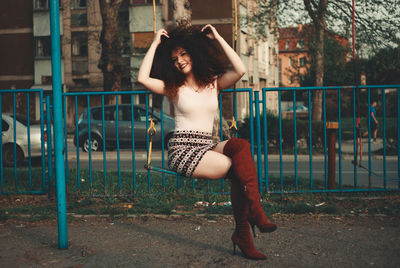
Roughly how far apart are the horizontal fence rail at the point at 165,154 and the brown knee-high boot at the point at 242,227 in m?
0.64

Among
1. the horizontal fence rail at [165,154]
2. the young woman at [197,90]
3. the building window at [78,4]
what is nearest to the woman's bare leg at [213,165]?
the young woman at [197,90]

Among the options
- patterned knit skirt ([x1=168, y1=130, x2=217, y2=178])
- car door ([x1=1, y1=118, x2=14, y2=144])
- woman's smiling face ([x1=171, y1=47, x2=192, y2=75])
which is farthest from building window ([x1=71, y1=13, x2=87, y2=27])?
patterned knit skirt ([x1=168, y1=130, x2=217, y2=178])

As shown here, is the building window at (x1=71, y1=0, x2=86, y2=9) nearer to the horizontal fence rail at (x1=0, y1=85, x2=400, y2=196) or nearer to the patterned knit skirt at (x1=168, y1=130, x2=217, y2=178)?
the horizontal fence rail at (x1=0, y1=85, x2=400, y2=196)

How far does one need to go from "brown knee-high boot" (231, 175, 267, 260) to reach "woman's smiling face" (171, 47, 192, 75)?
0.93 meters

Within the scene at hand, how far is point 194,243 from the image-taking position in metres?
4.55

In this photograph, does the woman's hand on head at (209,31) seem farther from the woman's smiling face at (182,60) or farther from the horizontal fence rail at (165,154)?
the horizontal fence rail at (165,154)

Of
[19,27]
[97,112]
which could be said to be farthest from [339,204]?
[19,27]

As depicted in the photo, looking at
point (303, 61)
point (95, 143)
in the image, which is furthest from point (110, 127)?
point (303, 61)

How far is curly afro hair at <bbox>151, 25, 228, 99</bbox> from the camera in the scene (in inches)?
156

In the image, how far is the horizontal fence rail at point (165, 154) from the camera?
6.82 metres

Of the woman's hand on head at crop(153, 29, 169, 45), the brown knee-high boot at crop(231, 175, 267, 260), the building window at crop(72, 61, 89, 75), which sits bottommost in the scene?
the brown knee-high boot at crop(231, 175, 267, 260)

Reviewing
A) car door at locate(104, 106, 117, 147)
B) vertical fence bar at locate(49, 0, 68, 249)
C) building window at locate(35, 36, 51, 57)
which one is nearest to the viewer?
vertical fence bar at locate(49, 0, 68, 249)

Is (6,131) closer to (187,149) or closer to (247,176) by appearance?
(187,149)

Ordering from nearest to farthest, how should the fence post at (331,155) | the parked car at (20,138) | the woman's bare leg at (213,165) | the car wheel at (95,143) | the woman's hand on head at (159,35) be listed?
1. the woman's bare leg at (213,165)
2. the woman's hand on head at (159,35)
3. the fence post at (331,155)
4. the parked car at (20,138)
5. the car wheel at (95,143)
